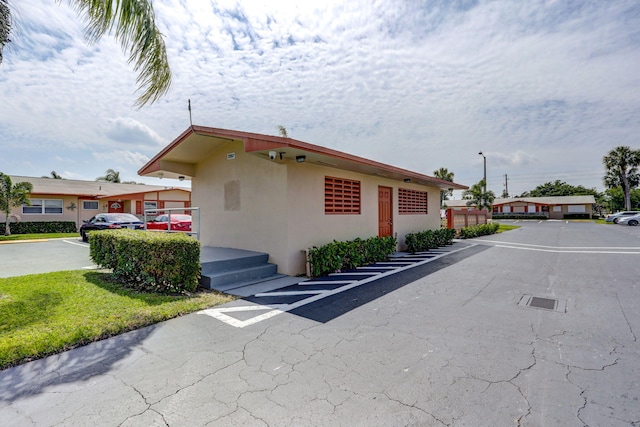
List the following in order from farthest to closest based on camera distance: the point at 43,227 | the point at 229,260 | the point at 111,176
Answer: the point at 111,176 < the point at 43,227 < the point at 229,260

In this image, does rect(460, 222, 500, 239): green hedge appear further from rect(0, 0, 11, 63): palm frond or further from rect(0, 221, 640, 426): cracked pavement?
rect(0, 0, 11, 63): palm frond

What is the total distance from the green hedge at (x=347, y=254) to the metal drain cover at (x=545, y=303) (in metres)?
4.05

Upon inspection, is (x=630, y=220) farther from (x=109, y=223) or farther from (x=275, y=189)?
(x=109, y=223)

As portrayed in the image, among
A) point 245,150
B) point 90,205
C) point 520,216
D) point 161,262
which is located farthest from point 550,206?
point 90,205

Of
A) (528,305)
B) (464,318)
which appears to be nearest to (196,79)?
(464,318)

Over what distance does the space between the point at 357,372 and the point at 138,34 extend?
268 inches

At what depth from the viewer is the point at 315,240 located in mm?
8039

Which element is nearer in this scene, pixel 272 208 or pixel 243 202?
pixel 272 208

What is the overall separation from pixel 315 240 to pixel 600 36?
9.17m

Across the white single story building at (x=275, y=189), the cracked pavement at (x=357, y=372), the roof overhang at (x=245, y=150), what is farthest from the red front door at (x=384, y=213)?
the cracked pavement at (x=357, y=372)

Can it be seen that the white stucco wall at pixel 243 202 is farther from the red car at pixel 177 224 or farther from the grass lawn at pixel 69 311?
the red car at pixel 177 224

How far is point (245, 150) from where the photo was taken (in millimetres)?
6457

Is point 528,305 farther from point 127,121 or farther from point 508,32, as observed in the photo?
point 127,121

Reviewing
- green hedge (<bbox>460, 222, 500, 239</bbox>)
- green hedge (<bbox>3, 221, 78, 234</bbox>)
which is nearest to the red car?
green hedge (<bbox>3, 221, 78, 234</bbox>)
